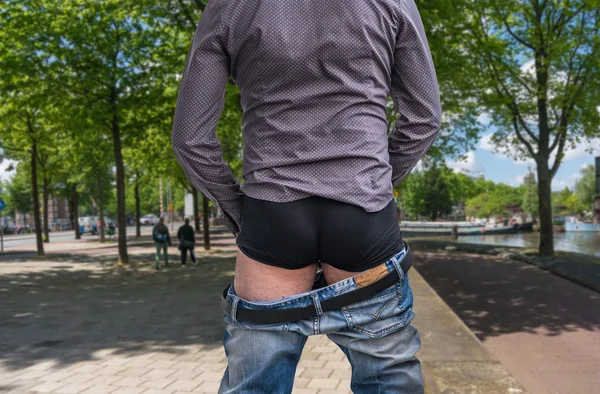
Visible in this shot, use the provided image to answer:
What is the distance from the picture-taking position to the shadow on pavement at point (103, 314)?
5832 millimetres

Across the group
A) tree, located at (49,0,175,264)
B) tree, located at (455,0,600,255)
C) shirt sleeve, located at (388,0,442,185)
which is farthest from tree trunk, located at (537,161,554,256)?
shirt sleeve, located at (388,0,442,185)

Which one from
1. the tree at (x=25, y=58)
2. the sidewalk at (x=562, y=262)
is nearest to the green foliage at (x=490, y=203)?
the sidewalk at (x=562, y=262)

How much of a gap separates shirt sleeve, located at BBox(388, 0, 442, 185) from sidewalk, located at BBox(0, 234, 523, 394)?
2478 mm

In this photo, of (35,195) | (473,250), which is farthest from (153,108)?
(473,250)

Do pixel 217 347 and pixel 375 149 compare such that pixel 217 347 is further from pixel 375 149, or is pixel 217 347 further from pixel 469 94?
pixel 469 94

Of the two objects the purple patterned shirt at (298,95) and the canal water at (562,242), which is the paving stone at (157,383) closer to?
the purple patterned shirt at (298,95)

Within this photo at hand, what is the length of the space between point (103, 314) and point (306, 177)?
781 centimetres

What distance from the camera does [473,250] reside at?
76.5ft

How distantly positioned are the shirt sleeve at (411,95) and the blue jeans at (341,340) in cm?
29

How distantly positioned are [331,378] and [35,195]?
19164mm

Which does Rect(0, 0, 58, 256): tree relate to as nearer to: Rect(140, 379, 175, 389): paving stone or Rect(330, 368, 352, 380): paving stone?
Rect(140, 379, 175, 389): paving stone

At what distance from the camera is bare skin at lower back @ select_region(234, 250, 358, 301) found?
4.35 feet

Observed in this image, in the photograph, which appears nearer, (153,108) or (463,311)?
(463,311)

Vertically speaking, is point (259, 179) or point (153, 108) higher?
point (153, 108)
